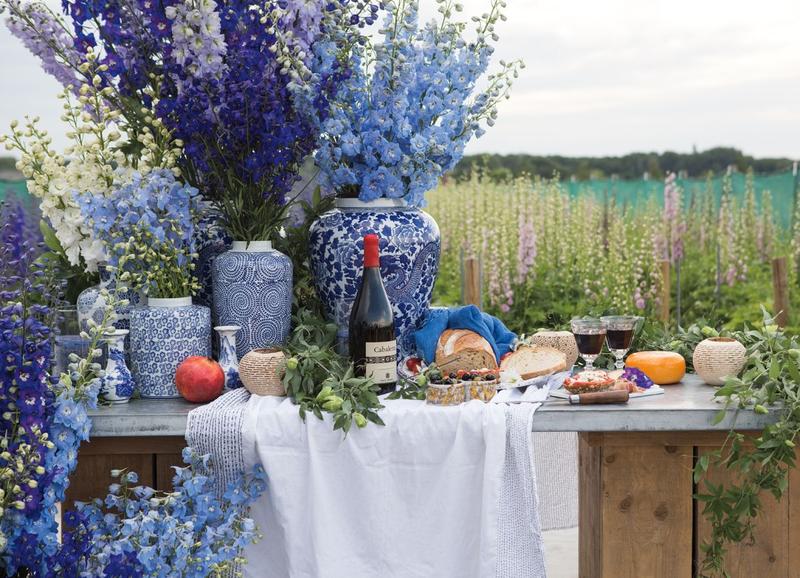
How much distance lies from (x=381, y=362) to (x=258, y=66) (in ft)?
2.52

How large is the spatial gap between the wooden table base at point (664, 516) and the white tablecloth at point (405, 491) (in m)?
0.25

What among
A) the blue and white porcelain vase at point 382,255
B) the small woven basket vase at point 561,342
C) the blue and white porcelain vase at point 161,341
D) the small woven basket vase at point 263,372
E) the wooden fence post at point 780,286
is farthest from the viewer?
the wooden fence post at point 780,286

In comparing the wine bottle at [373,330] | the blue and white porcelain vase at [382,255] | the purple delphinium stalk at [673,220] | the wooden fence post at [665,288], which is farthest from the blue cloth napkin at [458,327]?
the purple delphinium stalk at [673,220]

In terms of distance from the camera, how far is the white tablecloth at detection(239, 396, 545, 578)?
6.78 feet

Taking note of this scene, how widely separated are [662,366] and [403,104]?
94 centimetres

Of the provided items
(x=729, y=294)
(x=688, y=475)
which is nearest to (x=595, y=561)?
(x=688, y=475)

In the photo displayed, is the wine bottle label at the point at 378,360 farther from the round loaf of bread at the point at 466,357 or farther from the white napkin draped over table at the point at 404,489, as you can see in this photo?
the round loaf of bread at the point at 466,357

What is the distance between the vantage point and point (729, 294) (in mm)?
6355

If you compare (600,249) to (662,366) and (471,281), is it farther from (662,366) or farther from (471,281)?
(662,366)

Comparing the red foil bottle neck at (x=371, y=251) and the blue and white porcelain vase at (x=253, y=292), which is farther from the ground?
the red foil bottle neck at (x=371, y=251)

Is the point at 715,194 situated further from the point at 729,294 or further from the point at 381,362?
the point at 381,362

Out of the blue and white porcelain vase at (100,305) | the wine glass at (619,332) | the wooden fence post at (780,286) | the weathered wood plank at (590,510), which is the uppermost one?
the blue and white porcelain vase at (100,305)

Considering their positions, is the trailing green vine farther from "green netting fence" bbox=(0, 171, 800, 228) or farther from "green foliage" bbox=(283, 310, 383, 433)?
"green netting fence" bbox=(0, 171, 800, 228)

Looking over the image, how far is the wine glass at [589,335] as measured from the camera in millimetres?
2377
